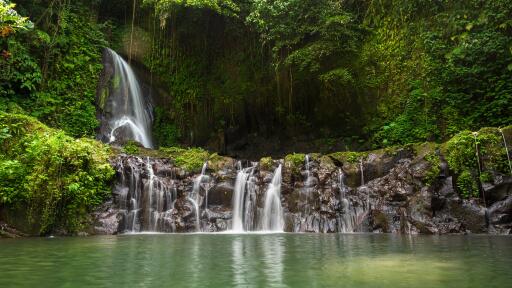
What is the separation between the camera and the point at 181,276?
4387 mm

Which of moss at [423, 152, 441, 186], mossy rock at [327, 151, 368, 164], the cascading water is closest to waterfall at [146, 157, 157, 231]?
the cascading water

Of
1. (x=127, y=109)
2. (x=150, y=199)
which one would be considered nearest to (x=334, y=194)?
(x=150, y=199)

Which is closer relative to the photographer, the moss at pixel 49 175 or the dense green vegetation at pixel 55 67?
the moss at pixel 49 175

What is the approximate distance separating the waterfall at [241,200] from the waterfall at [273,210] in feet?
1.63

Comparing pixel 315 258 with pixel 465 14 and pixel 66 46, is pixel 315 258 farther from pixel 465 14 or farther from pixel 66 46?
pixel 66 46

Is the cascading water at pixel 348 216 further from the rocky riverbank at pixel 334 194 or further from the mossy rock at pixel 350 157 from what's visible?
the mossy rock at pixel 350 157

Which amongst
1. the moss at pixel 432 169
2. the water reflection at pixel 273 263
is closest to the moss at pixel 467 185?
the moss at pixel 432 169

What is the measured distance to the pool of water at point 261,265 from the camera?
4.05m

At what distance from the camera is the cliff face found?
10.4 m

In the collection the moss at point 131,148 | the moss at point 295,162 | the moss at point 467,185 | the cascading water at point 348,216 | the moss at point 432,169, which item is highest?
the moss at point 131,148

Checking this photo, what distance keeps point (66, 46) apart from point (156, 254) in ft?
43.0

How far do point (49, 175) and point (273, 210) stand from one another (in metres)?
5.59

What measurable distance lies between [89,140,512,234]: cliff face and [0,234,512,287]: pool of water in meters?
3.15

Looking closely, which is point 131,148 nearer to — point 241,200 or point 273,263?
point 241,200
